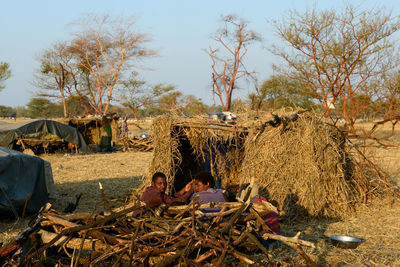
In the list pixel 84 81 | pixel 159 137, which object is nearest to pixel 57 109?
pixel 84 81

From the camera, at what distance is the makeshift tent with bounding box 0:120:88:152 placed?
16.5 m

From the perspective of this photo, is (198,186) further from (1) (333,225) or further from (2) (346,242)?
(1) (333,225)

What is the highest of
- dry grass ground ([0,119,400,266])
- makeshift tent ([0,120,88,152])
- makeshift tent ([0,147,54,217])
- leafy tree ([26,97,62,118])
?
leafy tree ([26,97,62,118])

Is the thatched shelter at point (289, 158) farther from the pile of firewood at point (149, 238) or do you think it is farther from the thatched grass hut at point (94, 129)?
the thatched grass hut at point (94, 129)

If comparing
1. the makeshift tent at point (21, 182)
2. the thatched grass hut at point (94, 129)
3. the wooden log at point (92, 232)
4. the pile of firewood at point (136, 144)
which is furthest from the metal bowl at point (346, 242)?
the thatched grass hut at point (94, 129)

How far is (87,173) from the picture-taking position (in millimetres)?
12742

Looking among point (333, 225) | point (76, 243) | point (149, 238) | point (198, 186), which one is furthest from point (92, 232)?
point (333, 225)

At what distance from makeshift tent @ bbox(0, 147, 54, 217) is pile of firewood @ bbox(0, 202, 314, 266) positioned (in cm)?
325

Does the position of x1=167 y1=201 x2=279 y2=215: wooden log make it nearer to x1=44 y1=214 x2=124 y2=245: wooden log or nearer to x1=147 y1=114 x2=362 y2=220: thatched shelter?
x1=44 y1=214 x2=124 y2=245: wooden log

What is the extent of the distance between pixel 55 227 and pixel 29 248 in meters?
0.29

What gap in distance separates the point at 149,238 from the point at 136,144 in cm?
1724

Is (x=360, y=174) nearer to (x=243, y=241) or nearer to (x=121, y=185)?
(x=243, y=241)

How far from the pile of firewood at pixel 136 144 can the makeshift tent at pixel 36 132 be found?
2.19 meters

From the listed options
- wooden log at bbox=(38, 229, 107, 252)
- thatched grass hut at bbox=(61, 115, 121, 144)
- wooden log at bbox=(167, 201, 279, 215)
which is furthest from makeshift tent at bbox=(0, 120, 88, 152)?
wooden log at bbox=(167, 201, 279, 215)
